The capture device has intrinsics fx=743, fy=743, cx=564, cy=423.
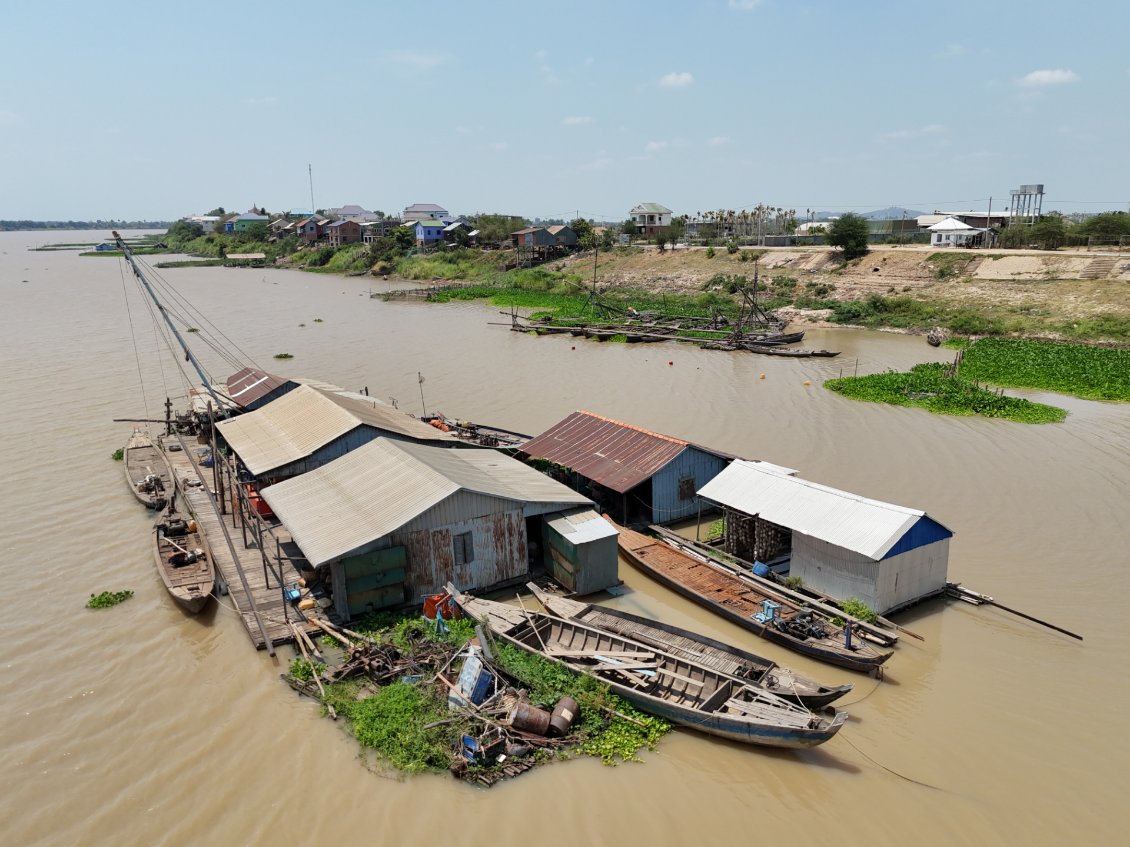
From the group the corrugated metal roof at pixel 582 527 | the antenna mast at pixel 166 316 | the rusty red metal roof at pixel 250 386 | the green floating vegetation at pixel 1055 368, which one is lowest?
the corrugated metal roof at pixel 582 527

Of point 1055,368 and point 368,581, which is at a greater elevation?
point 1055,368

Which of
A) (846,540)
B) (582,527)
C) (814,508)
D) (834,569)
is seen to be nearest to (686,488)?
(814,508)

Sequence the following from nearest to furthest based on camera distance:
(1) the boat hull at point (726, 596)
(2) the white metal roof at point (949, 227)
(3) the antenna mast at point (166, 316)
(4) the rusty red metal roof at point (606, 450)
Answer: (1) the boat hull at point (726, 596)
(4) the rusty red metal roof at point (606, 450)
(3) the antenna mast at point (166, 316)
(2) the white metal roof at point (949, 227)

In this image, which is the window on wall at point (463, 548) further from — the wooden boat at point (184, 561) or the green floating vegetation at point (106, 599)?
the green floating vegetation at point (106, 599)

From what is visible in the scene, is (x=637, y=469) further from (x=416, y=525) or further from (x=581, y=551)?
(x=416, y=525)

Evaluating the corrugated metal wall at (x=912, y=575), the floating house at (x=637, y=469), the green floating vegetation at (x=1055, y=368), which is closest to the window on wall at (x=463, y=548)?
the floating house at (x=637, y=469)

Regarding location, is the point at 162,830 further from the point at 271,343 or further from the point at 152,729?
the point at 271,343

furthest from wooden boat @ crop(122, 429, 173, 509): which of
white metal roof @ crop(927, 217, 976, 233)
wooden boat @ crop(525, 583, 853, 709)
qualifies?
white metal roof @ crop(927, 217, 976, 233)
